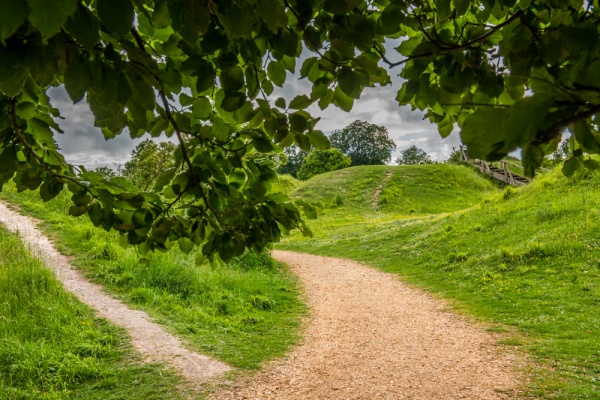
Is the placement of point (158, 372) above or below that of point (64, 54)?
below

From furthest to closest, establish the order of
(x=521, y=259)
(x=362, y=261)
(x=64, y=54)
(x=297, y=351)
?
(x=362, y=261), (x=521, y=259), (x=297, y=351), (x=64, y=54)

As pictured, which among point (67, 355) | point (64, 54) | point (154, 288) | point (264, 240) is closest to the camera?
point (64, 54)

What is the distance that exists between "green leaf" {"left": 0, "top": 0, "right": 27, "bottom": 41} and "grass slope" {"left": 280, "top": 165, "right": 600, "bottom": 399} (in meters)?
5.62

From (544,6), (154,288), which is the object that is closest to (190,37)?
(544,6)

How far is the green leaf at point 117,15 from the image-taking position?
2.87 ft

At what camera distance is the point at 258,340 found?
6.57m

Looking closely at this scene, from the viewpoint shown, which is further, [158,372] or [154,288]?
[154,288]

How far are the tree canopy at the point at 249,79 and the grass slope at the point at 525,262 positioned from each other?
14.4 feet

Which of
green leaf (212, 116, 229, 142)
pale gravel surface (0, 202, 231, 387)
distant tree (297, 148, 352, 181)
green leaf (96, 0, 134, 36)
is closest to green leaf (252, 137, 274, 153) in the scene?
green leaf (212, 116, 229, 142)

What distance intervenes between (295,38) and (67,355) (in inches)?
202

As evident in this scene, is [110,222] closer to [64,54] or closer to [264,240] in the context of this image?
[264,240]

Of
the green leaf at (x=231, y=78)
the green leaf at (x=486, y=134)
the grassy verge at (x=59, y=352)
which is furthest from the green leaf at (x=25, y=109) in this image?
the grassy verge at (x=59, y=352)

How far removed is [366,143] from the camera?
66375 millimetres

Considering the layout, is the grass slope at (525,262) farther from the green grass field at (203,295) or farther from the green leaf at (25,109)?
the green leaf at (25,109)
